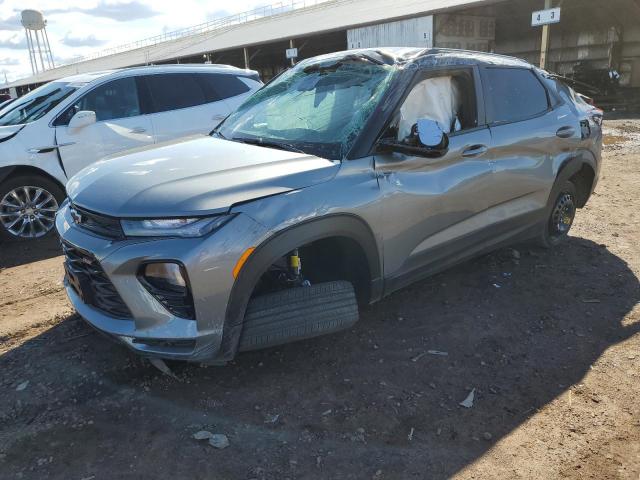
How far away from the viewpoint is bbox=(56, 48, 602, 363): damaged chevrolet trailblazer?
240 cm

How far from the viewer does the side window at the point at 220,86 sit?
21.8ft

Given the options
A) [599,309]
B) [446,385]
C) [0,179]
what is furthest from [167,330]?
[0,179]

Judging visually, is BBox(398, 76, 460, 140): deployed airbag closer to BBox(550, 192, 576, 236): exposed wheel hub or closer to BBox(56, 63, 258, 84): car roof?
BBox(550, 192, 576, 236): exposed wheel hub

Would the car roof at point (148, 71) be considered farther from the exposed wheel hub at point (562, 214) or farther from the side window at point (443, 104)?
the exposed wheel hub at point (562, 214)

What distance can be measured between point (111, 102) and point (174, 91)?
81cm

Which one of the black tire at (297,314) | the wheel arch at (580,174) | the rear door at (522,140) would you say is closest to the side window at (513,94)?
the rear door at (522,140)

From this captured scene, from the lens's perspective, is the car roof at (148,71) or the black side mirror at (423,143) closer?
the black side mirror at (423,143)

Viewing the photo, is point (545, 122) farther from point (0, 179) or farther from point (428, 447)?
point (0, 179)

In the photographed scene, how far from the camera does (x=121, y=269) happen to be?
2365 mm

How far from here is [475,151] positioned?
138 inches

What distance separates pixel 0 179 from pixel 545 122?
536 centimetres

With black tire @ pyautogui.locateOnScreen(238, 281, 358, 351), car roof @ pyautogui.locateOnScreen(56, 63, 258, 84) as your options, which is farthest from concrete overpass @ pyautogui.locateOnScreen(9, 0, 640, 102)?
black tire @ pyautogui.locateOnScreen(238, 281, 358, 351)

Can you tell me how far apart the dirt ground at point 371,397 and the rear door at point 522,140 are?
71cm

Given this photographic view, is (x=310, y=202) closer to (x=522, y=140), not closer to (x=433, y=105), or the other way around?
(x=433, y=105)
